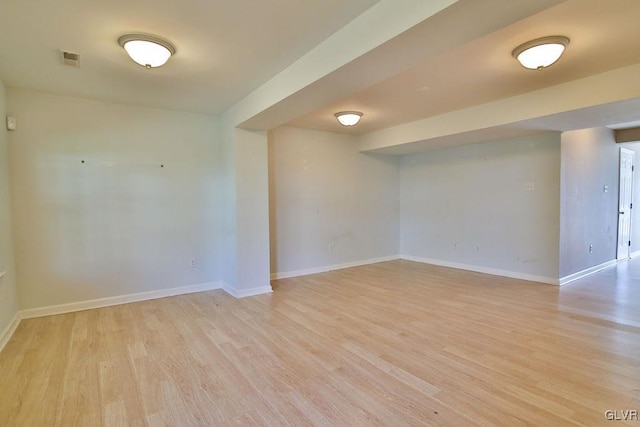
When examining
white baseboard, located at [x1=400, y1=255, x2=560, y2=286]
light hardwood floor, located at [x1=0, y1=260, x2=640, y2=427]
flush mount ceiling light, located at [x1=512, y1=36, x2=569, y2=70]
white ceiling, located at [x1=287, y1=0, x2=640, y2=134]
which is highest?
white ceiling, located at [x1=287, y1=0, x2=640, y2=134]

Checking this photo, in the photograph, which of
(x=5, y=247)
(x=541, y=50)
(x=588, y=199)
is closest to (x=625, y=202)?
(x=588, y=199)

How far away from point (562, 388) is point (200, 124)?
488 cm

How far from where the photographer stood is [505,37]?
8.32ft

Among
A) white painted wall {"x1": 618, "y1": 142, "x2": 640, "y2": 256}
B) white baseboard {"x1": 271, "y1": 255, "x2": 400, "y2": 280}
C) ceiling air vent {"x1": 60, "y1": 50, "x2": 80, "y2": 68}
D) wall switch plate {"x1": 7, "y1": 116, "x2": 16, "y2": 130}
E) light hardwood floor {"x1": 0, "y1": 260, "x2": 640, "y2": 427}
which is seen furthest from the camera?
white painted wall {"x1": 618, "y1": 142, "x2": 640, "y2": 256}

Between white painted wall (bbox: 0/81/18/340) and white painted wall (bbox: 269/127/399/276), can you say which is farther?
white painted wall (bbox: 269/127/399/276)

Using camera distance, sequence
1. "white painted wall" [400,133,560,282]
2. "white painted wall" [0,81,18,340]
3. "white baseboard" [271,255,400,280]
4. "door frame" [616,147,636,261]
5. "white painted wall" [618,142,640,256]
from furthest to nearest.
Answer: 1. "white painted wall" [618,142,640,256]
2. "door frame" [616,147,636,261]
3. "white baseboard" [271,255,400,280]
4. "white painted wall" [400,133,560,282]
5. "white painted wall" [0,81,18,340]

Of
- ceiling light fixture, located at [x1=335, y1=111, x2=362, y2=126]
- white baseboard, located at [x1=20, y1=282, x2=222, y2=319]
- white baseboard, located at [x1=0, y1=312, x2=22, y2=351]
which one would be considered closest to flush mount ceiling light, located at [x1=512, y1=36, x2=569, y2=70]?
ceiling light fixture, located at [x1=335, y1=111, x2=362, y2=126]

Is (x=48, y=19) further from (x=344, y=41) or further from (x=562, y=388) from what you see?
(x=562, y=388)

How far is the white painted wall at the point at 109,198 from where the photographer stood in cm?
369

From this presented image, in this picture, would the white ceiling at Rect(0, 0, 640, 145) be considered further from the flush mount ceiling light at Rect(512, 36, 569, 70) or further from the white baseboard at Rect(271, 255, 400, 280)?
the white baseboard at Rect(271, 255, 400, 280)

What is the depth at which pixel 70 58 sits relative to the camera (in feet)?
9.29

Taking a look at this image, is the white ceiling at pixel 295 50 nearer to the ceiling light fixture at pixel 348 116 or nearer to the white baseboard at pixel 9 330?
the ceiling light fixture at pixel 348 116

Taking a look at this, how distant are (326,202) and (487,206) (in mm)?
2843

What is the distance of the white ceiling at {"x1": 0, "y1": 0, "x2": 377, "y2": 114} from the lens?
2.14 meters
